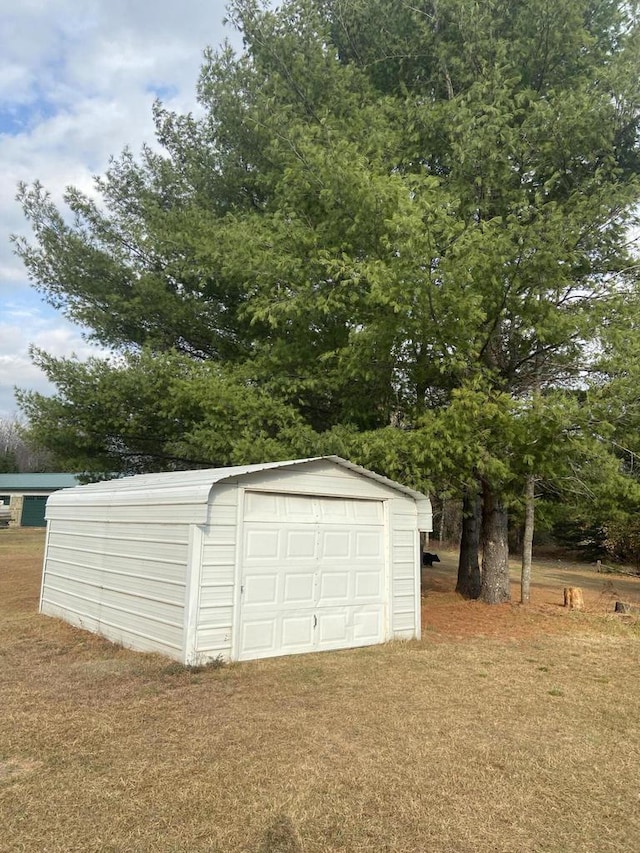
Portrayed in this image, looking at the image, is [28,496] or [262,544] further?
[28,496]

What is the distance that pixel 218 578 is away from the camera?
6840mm

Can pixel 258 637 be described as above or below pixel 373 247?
below

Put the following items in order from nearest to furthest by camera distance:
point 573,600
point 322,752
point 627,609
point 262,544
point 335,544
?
point 322,752
point 262,544
point 335,544
point 627,609
point 573,600

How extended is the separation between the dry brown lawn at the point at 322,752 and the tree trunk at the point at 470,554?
576 centimetres

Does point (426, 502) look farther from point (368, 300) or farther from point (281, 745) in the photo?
point (281, 745)

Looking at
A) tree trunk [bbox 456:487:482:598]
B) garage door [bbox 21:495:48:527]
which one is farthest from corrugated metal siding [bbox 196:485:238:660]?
Result: garage door [bbox 21:495:48:527]

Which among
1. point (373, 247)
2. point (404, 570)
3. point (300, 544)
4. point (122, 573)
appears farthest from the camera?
point (373, 247)

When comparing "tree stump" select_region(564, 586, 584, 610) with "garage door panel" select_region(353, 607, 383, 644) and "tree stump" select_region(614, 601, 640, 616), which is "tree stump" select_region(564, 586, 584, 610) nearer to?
"tree stump" select_region(614, 601, 640, 616)

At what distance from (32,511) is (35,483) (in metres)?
1.74

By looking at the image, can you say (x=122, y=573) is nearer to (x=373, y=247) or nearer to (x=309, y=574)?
(x=309, y=574)

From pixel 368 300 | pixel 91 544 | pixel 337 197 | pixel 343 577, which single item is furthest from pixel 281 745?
pixel 337 197

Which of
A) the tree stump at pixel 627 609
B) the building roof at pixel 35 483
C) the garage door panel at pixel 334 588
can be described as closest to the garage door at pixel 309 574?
the garage door panel at pixel 334 588

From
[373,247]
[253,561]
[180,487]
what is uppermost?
[373,247]

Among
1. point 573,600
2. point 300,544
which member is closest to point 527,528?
point 573,600
